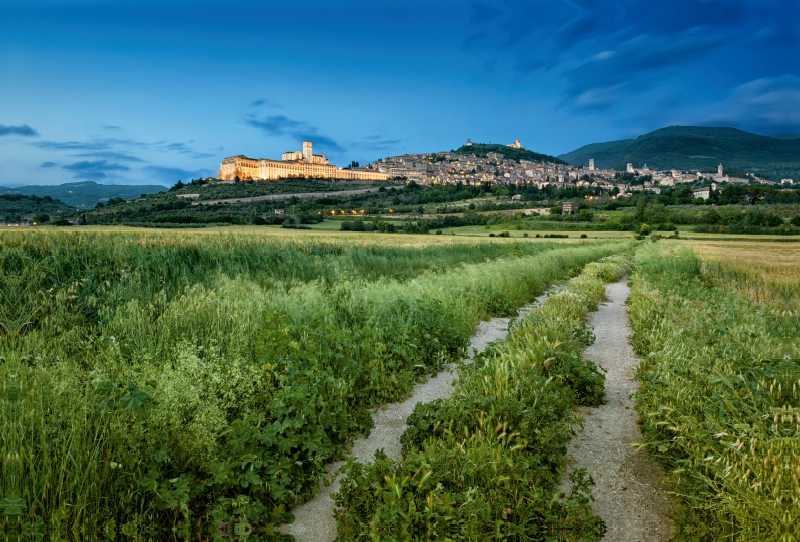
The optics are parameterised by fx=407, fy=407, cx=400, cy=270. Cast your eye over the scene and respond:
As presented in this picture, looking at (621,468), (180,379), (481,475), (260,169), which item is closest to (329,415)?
(180,379)

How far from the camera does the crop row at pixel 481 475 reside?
3.04 meters

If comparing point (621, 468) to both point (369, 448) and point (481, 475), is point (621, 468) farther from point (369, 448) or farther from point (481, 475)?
point (369, 448)

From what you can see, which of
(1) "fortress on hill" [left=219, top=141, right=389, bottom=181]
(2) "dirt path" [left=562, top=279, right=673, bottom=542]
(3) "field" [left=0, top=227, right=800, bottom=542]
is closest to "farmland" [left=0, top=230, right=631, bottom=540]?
(3) "field" [left=0, top=227, right=800, bottom=542]

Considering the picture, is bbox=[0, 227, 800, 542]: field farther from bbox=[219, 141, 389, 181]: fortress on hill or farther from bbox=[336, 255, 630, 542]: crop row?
bbox=[219, 141, 389, 181]: fortress on hill

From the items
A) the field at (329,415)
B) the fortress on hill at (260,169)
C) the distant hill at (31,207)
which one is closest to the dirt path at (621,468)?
the field at (329,415)

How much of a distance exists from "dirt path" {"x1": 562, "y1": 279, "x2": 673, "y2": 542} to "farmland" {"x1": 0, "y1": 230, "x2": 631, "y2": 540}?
0.40 meters

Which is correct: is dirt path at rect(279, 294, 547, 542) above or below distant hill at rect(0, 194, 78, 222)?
below

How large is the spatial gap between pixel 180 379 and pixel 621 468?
4617mm

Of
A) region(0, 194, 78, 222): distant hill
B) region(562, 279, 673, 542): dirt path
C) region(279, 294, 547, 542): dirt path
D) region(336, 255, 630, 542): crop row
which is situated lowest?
region(562, 279, 673, 542): dirt path

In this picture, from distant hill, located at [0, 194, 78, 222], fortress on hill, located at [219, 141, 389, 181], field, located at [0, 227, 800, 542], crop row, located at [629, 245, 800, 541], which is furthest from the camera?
fortress on hill, located at [219, 141, 389, 181]

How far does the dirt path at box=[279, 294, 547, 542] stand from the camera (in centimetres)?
342

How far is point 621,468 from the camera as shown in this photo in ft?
13.6

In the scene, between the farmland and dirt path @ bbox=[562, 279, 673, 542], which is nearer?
the farmland

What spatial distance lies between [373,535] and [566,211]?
90337 millimetres
